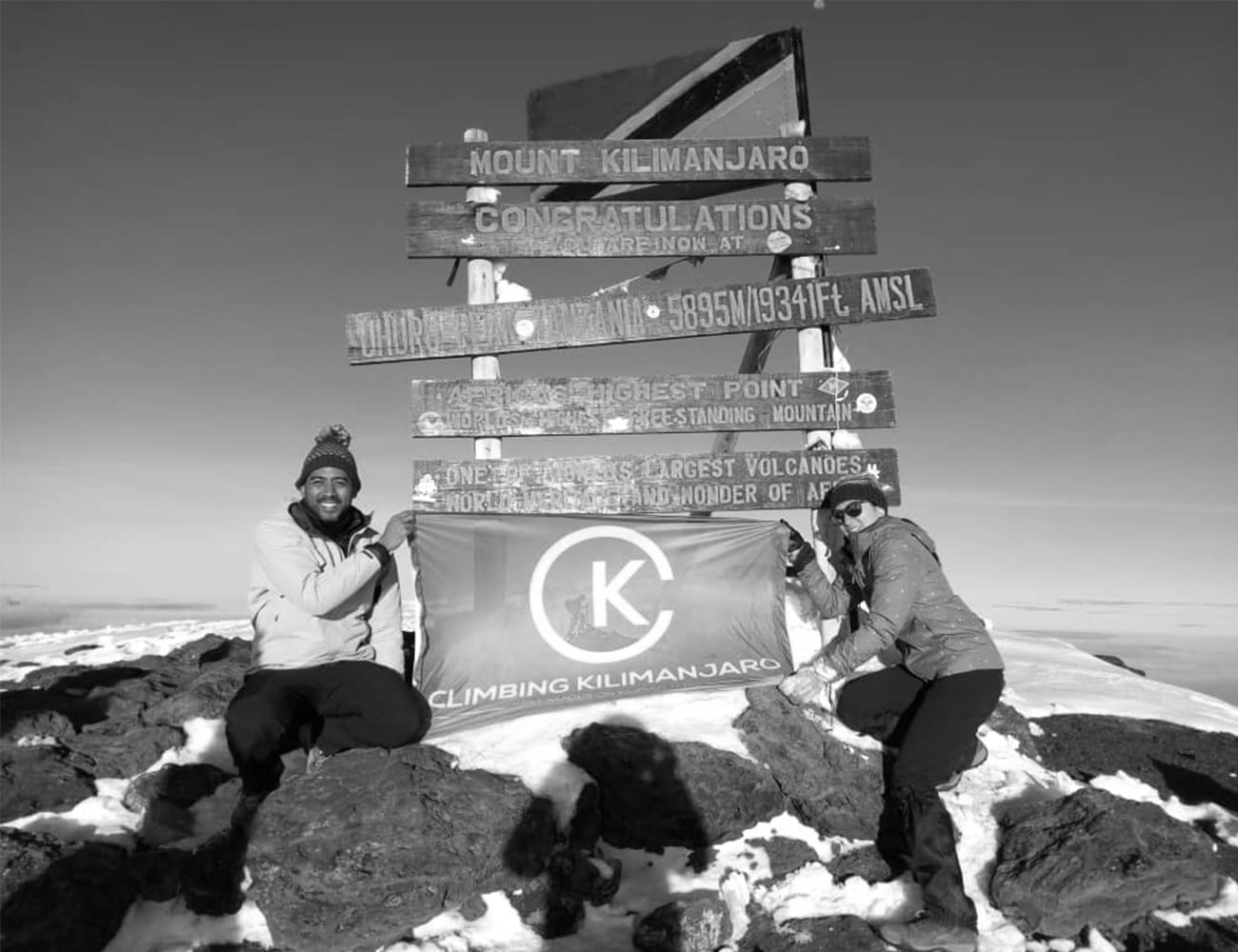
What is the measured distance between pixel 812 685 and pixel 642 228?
16.3 ft

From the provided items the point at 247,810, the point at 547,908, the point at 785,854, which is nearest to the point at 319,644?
the point at 247,810

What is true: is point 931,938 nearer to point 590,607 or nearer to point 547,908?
point 547,908

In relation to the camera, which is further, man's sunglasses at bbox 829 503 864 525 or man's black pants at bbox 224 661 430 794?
man's sunglasses at bbox 829 503 864 525

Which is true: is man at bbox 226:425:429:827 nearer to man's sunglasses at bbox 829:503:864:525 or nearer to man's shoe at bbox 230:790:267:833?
man's shoe at bbox 230:790:267:833

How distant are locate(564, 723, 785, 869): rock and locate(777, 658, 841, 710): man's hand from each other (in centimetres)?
66

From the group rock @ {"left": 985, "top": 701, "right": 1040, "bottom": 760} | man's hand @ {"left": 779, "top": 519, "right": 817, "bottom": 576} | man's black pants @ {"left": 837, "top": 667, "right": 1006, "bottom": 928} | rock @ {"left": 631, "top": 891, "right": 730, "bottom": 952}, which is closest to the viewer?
rock @ {"left": 631, "top": 891, "right": 730, "bottom": 952}

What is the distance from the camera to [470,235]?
8070 mm

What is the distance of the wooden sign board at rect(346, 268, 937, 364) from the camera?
310 inches

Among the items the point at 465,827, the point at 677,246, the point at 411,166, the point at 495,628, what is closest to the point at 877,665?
the point at 495,628

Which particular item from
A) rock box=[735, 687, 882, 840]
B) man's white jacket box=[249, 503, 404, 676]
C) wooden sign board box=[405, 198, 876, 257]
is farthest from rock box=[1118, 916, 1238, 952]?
wooden sign board box=[405, 198, 876, 257]

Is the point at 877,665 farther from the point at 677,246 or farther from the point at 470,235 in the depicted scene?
the point at 470,235

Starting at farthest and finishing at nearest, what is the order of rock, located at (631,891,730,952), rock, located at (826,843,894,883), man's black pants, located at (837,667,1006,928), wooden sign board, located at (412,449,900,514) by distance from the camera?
wooden sign board, located at (412,449,900,514), rock, located at (826,843,894,883), man's black pants, located at (837,667,1006,928), rock, located at (631,891,730,952)

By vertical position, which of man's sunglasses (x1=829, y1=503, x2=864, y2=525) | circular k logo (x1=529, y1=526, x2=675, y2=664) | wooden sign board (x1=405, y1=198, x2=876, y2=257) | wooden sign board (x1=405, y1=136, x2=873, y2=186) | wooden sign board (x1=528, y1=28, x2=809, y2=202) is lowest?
circular k logo (x1=529, y1=526, x2=675, y2=664)

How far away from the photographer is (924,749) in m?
4.74
